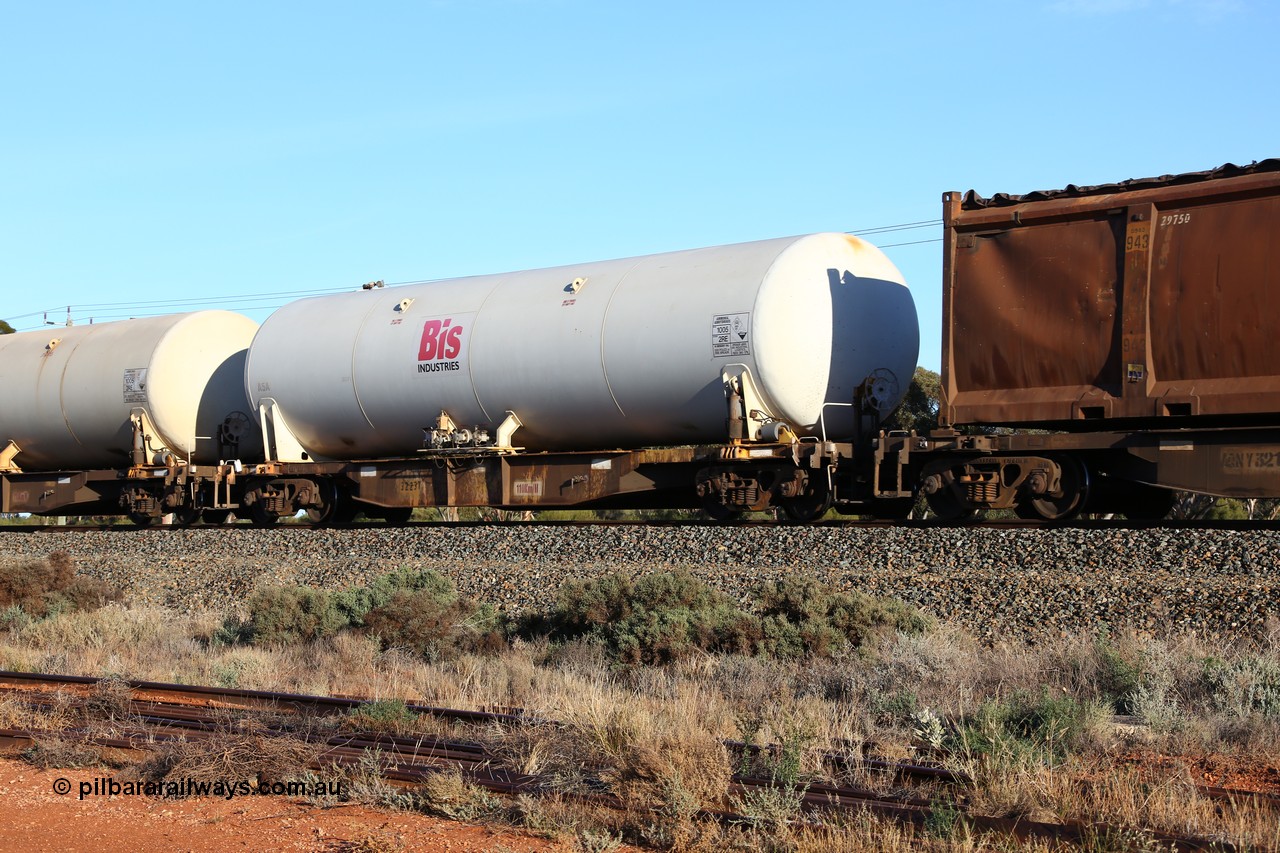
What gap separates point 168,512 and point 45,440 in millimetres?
3539

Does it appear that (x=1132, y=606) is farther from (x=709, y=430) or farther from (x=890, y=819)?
(x=709, y=430)

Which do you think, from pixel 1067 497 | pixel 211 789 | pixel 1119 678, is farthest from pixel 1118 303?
pixel 211 789

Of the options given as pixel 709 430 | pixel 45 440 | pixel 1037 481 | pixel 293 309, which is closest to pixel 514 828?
pixel 1037 481

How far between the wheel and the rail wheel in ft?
9.11

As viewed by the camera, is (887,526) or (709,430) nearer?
Answer: (887,526)

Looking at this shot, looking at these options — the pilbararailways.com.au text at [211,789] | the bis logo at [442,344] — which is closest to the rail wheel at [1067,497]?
the bis logo at [442,344]

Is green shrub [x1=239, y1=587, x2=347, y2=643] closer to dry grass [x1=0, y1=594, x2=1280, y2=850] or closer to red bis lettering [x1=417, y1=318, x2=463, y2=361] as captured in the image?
dry grass [x1=0, y1=594, x2=1280, y2=850]

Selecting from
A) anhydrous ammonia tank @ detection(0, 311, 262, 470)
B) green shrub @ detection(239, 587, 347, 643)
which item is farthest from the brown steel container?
anhydrous ammonia tank @ detection(0, 311, 262, 470)

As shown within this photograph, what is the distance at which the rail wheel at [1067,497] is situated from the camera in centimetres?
1392

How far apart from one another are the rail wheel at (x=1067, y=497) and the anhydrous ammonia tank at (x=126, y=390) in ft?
46.0

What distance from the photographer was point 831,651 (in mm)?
10133

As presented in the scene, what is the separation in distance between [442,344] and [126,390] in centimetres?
727

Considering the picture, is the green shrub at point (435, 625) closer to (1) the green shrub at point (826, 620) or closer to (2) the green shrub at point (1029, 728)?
(1) the green shrub at point (826, 620)

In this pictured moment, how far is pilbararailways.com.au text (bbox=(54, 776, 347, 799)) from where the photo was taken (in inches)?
262
